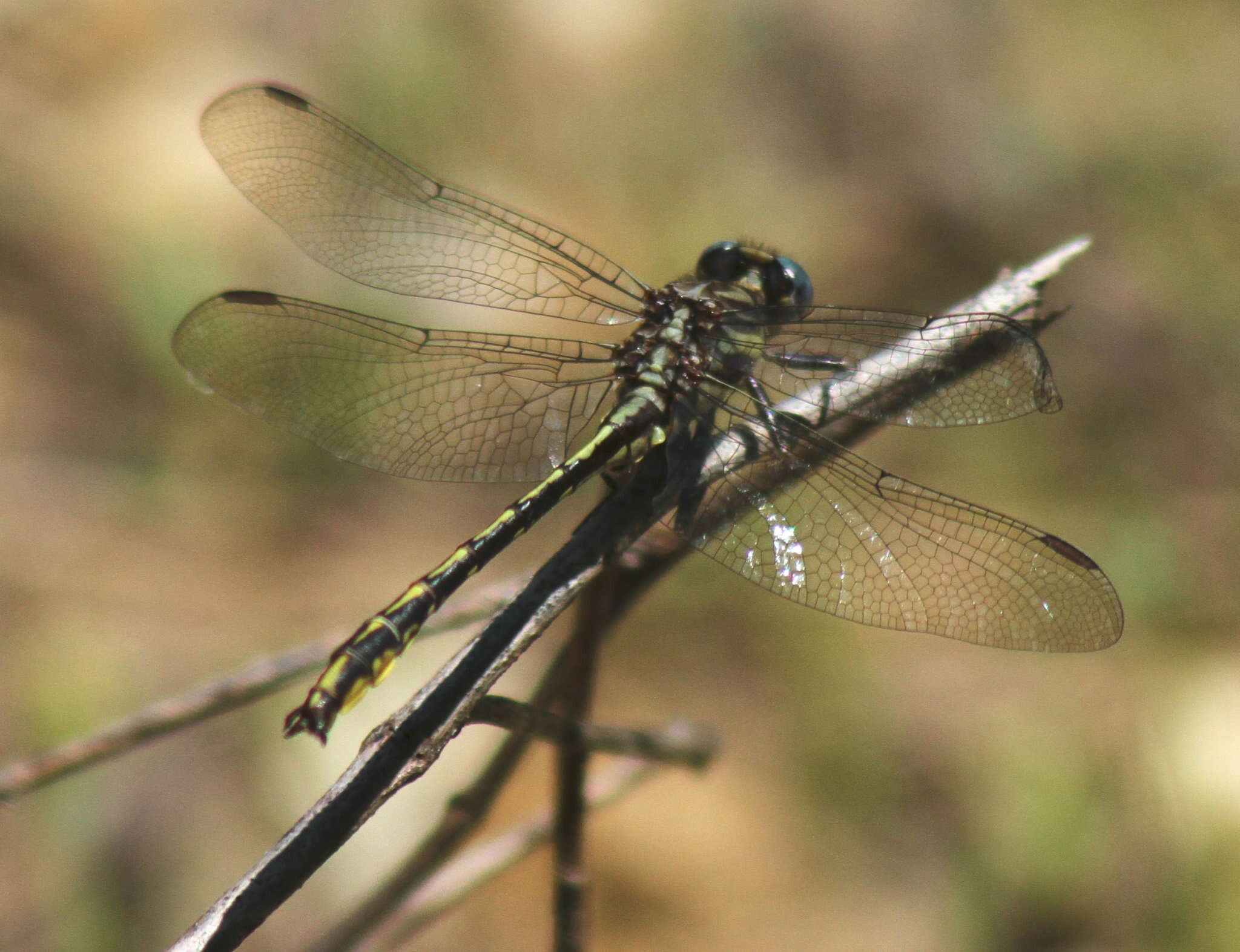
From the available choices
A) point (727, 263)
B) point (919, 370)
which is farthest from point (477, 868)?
point (727, 263)

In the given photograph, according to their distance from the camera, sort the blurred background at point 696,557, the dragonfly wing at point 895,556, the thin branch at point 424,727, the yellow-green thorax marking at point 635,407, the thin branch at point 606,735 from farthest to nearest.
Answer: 1. the blurred background at point 696,557
2. the dragonfly wing at point 895,556
3. the yellow-green thorax marking at point 635,407
4. the thin branch at point 606,735
5. the thin branch at point 424,727

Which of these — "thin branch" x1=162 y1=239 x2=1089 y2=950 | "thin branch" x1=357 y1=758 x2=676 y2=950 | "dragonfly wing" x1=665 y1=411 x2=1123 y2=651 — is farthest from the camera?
"thin branch" x1=357 y1=758 x2=676 y2=950

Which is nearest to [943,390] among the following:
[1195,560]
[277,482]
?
[1195,560]

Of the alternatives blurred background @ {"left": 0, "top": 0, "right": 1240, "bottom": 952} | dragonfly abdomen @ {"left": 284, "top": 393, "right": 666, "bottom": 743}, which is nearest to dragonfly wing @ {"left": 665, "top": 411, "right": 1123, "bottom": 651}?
dragonfly abdomen @ {"left": 284, "top": 393, "right": 666, "bottom": 743}

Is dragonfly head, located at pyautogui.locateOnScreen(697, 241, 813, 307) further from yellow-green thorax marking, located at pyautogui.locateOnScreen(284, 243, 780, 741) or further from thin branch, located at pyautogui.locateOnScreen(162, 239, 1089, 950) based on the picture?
thin branch, located at pyautogui.locateOnScreen(162, 239, 1089, 950)

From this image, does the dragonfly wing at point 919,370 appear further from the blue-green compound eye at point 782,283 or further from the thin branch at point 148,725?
the thin branch at point 148,725

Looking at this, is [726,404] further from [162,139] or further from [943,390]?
[162,139]

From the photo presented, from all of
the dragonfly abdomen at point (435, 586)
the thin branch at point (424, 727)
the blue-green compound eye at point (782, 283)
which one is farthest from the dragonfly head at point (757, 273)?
the thin branch at point (424, 727)

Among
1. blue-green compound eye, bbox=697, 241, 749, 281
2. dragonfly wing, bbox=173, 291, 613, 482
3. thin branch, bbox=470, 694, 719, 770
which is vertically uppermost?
blue-green compound eye, bbox=697, 241, 749, 281
